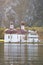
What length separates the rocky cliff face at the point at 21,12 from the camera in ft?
79.8

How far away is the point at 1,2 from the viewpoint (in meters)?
24.9

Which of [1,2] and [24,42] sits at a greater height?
[1,2]

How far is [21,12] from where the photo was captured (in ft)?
80.3

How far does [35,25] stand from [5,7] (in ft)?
12.3

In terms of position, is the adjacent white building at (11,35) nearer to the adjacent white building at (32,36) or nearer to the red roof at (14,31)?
the red roof at (14,31)

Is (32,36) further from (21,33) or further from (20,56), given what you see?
(20,56)

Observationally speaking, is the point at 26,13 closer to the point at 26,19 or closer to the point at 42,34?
the point at 26,19

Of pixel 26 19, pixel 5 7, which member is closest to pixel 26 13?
pixel 26 19

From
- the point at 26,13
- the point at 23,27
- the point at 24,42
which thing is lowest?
the point at 24,42

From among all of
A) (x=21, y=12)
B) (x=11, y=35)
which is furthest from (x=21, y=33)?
(x=21, y=12)

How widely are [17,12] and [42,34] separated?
11.5 ft

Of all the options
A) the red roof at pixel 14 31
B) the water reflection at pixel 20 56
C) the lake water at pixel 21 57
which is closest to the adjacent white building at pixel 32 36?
the red roof at pixel 14 31

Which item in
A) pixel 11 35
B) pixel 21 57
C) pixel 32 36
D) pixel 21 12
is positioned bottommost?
pixel 21 57

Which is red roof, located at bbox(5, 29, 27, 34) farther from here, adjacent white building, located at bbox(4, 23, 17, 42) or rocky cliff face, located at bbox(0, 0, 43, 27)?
rocky cliff face, located at bbox(0, 0, 43, 27)
